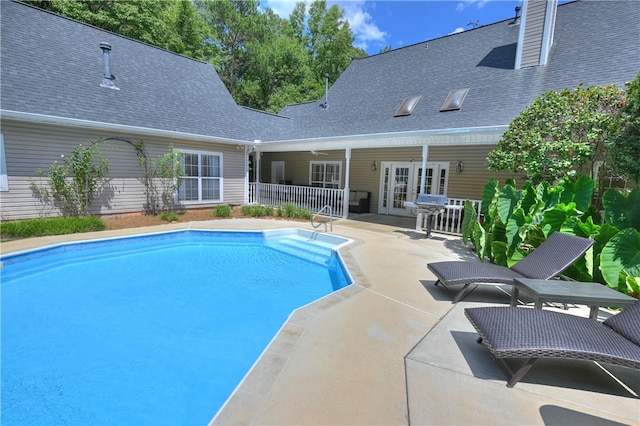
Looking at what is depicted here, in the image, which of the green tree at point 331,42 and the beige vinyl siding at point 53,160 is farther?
the green tree at point 331,42

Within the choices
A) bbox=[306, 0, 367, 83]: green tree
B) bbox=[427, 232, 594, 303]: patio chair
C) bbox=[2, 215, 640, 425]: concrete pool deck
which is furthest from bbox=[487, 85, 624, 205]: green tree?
bbox=[306, 0, 367, 83]: green tree

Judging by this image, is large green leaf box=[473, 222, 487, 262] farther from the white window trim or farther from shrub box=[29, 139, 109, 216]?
shrub box=[29, 139, 109, 216]

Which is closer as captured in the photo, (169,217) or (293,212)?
(169,217)

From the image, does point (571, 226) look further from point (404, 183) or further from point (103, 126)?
point (103, 126)

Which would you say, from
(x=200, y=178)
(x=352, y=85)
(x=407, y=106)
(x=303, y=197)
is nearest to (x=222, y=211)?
(x=200, y=178)

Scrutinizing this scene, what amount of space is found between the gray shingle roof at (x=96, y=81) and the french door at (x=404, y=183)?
233 inches

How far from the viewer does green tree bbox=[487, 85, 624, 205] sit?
550 centimetres

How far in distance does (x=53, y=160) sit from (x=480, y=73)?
13.3 meters

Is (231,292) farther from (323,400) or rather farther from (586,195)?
(586,195)

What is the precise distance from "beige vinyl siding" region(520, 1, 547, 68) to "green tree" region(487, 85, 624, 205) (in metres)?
4.30

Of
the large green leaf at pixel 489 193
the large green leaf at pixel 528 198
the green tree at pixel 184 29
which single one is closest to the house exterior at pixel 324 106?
the large green leaf at pixel 489 193

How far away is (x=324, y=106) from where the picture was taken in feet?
47.3

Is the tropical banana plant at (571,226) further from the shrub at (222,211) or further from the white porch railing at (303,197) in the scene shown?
the shrub at (222,211)

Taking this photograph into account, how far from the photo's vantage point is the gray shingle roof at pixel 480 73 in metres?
8.11
